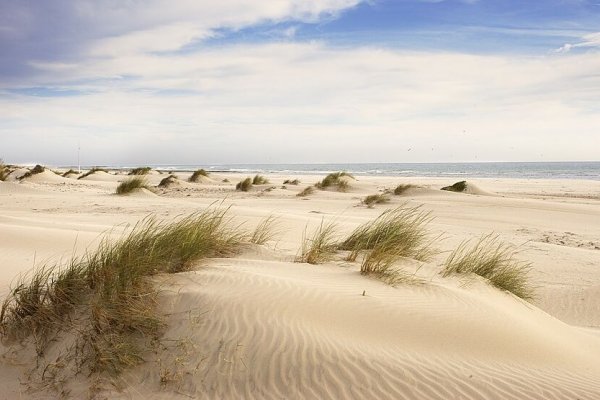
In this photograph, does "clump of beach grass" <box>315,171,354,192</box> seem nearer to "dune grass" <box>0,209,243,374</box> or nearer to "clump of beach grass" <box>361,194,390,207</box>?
"clump of beach grass" <box>361,194,390,207</box>

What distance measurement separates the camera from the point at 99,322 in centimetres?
355


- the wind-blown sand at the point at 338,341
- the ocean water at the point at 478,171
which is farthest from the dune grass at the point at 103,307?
the ocean water at the point at 478,171

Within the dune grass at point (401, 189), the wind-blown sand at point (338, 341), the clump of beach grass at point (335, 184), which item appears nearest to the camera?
the wind-blown sand at point (338, 341)

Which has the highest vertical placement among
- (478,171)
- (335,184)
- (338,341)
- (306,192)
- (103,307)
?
(103,307)

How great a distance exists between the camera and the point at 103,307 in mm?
3625

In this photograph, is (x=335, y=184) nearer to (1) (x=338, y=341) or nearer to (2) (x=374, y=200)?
(2) (x=374, y=200)

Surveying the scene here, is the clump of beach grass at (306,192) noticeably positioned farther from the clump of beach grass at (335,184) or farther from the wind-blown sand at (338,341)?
the wind-blown sand at (338,341)

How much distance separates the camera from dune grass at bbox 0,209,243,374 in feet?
11.3

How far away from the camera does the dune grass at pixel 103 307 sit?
345 centimetres

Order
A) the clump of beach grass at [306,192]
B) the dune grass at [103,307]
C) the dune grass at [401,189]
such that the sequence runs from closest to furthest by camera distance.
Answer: the dune grass at [103,307]
the dune grass at [401,189]
the clump of beach grass at [306,192]

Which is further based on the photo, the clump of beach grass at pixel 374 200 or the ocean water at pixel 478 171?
the ocean water at pixel 478 171

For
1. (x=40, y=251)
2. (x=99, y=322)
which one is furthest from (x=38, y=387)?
(x=40, y=251)

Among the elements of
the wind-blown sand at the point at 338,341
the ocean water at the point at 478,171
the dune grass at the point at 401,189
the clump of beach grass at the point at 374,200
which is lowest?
the ocean water at the point at 478,171

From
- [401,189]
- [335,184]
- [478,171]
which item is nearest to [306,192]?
[335,184]
